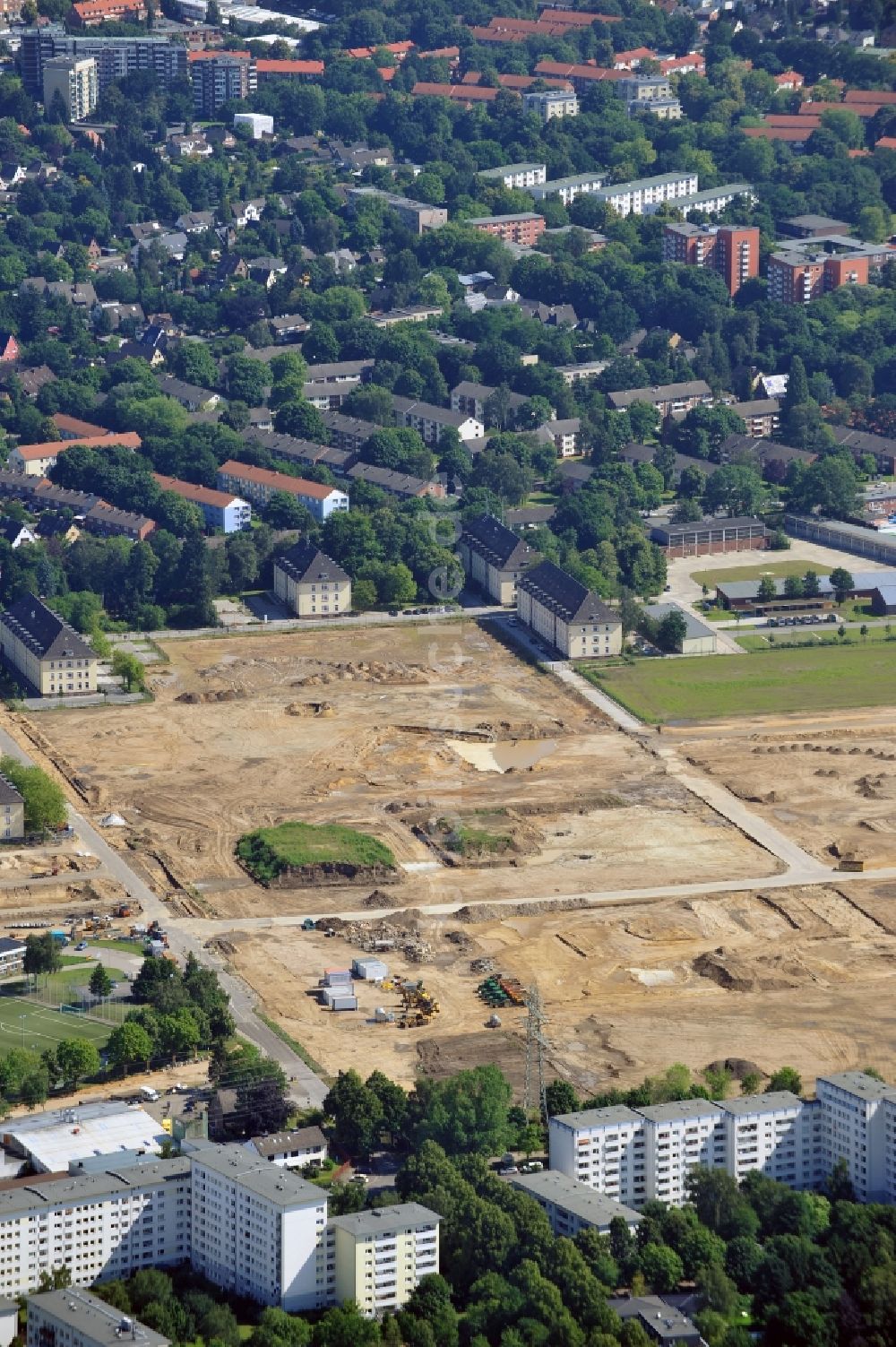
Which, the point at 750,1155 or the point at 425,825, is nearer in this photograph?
the point at 750,1155

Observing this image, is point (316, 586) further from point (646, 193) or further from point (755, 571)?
point (646, 193)

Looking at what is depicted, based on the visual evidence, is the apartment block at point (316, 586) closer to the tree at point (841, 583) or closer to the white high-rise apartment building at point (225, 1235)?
the tree at point (841, 583)

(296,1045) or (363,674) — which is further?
(363,674)

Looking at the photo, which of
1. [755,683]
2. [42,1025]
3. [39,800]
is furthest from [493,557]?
[42,1025]

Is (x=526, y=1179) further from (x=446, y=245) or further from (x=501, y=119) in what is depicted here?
(x=501, y=119)

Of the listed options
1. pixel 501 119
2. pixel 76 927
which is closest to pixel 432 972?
pixel 76 927

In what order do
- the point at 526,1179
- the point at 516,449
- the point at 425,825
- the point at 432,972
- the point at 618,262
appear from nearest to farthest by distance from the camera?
the point at 526,1179 < the point at 432,972 < the point at 425,825 < the point at 516,449 < the point at 618,262

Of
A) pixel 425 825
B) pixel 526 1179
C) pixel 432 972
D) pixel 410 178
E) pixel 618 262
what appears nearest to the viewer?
pixel 526 1179
